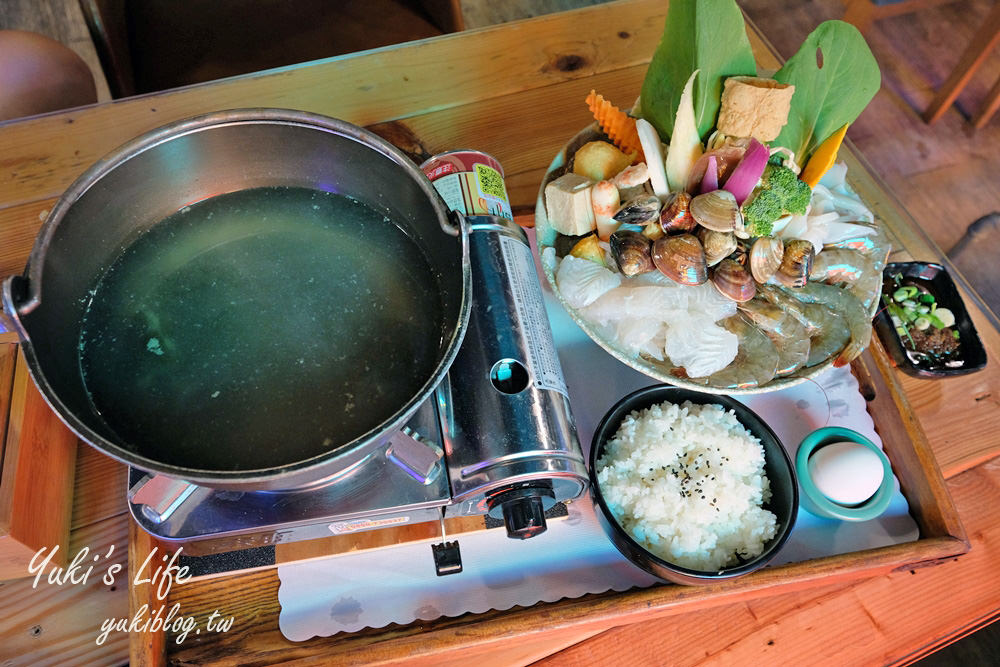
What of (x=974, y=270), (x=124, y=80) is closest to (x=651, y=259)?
(x=124, y=80)

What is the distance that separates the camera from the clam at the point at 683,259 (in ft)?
2.87

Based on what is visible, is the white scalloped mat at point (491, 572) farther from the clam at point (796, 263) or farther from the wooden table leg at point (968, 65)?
the wooden table leg at point (968, 65)

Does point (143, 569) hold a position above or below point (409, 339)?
below

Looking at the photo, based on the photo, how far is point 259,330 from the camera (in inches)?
27.5

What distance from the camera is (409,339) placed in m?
0.70

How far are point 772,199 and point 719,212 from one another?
0.24ft

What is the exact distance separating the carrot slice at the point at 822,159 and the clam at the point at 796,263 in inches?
4.5

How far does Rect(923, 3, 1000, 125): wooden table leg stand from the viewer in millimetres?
2213

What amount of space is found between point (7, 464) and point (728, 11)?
109 cm

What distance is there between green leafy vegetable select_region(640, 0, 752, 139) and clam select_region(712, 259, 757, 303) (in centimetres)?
20

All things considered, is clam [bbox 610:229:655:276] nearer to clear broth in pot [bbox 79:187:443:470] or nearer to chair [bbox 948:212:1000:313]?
clear broth in pot [bbox 79:187:443:470]

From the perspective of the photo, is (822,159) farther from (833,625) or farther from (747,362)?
(833,625)

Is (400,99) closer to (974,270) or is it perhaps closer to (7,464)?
(7,464)

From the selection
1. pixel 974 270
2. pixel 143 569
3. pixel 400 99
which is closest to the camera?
pixel 143 569
